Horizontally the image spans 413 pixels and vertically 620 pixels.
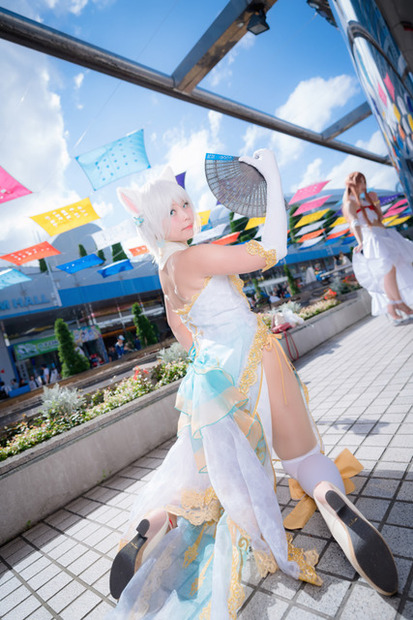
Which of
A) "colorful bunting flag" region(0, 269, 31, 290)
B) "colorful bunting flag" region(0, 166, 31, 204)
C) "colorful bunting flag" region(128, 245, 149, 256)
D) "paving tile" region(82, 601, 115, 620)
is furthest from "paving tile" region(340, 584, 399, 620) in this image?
"colorful bunting flag" region(128, 245, 149, 256)

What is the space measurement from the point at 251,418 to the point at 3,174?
5308mm

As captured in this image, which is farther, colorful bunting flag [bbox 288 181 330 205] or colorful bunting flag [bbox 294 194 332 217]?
colorful bunting flag [bbox 294 194 332 217]

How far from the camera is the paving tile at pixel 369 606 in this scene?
1.31 meters

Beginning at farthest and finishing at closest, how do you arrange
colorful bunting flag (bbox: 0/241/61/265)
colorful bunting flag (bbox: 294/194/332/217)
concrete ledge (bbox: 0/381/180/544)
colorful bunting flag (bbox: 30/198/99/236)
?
colorful bunting flag (bbox: 294/194/332/217) → colorful bunting flag (bbox: 0/241/61/265) → colorful bunting flag (bbox: 30/198/99/236) → concrete ledge (bbox: 0/381/180/544)

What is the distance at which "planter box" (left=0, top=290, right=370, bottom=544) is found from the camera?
325 cm

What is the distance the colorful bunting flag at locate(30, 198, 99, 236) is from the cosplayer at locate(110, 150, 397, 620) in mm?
5528

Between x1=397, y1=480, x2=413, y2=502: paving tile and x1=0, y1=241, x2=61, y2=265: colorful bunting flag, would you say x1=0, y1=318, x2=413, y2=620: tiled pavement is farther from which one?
x1=0, y1=241, x2=61, y2=265: colorful bunting flag

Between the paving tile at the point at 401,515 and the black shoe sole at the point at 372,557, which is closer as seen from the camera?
the black shoe sole at the point at 372,557

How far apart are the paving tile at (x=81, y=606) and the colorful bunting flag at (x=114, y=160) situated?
555cm

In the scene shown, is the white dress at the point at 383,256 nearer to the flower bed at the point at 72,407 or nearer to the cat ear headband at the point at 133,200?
the flower bed at the point at 72,407

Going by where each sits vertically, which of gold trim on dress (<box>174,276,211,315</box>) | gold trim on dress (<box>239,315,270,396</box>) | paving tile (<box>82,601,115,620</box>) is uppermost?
gold trim on dress (<box>174,276,211,315</box>)

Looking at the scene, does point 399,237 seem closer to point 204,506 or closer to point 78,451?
point 204,506

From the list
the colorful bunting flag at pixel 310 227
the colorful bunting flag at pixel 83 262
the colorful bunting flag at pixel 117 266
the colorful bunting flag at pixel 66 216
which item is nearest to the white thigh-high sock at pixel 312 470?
the colorful bunting flag at pixel 66 216

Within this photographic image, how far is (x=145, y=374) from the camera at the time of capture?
525cm
